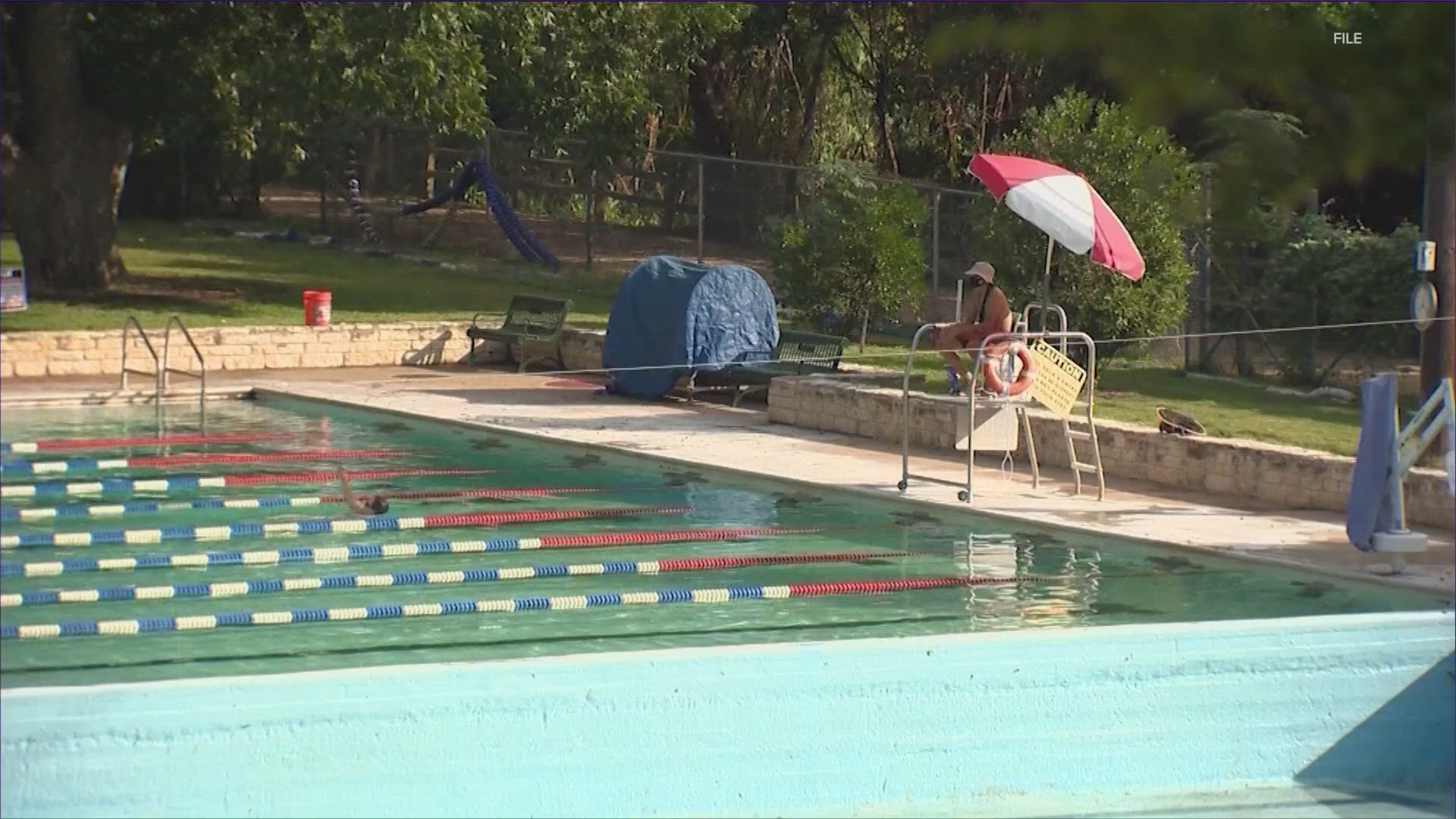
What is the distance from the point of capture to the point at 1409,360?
18.4m

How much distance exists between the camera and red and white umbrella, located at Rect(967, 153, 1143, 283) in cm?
1304

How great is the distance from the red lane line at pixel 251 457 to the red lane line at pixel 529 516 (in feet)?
8.44

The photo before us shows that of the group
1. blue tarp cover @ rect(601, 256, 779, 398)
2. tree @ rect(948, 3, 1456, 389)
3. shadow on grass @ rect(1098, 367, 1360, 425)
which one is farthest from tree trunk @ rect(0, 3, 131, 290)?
tree @ rect(948, 3, 1456, 389)

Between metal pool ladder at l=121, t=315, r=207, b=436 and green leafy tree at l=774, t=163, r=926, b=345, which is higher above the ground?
green leafy tree at l=774, t=163, r=926, b=345

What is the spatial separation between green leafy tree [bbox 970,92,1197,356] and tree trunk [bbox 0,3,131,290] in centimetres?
1178

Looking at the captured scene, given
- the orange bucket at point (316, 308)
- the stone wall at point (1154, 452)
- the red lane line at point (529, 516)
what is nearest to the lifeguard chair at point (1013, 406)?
the stone wall at point (1154, 452)

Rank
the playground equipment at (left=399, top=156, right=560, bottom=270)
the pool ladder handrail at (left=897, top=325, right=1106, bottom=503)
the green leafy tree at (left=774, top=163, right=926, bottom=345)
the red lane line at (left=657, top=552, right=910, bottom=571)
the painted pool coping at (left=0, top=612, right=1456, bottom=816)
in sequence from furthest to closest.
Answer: the playground equipment at (left=399, top=156, right=560, bottom=270) < the green leafy tree at (left=774, top=163, right=926, bottom=345) < the pool ladder handrail at (left=897, top=325, right=1106, bottom=503) < the red lane line at (left=657, top=552, right=910, bottom=571) < the painted pool coping at (left=0, top=612, right=1456, bottom=816)

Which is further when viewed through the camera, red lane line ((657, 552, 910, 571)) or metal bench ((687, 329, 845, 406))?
metal bench ((687, 329, 845, 406))

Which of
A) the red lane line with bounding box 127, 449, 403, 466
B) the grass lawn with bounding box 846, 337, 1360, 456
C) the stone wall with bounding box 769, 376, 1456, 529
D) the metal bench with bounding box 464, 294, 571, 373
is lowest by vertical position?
the red lane line with bounding box 127, 449, 403, 466

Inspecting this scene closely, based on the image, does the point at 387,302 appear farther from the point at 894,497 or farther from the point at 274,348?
the point at 894,497

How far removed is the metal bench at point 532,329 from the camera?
20156 mm

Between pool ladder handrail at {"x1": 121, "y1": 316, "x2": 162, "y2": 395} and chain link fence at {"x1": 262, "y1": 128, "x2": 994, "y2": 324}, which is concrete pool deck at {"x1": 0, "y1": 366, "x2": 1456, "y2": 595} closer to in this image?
pool ladder handrail at {"x1": 121, "y1": 316, "x2": 162, "y2": 395}

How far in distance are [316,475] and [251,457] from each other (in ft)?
3.16

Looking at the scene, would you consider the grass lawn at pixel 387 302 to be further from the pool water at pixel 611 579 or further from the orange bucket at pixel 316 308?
the pool water at pixel 611 579
